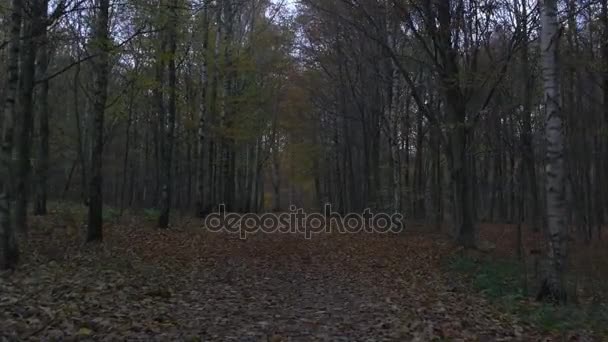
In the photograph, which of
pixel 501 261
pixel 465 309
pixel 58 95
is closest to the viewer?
pixel 465 309

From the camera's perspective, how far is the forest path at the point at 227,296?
697 centimetres

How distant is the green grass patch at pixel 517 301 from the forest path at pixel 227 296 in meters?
0.36

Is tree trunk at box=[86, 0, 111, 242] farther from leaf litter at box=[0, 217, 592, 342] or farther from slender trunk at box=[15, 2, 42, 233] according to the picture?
slender trunk at box=[15, 2, 42, 233]

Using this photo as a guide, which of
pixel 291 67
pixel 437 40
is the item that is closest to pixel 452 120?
pixel 437 40

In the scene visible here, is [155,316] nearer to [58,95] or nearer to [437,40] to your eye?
[437,40]

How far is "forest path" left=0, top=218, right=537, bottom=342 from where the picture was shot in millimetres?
6969

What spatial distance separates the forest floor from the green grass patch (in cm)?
19

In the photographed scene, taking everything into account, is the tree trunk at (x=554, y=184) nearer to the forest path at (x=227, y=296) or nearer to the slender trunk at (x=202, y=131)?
the forest path at (x=227, y=296)

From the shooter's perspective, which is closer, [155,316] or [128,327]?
[128,327]

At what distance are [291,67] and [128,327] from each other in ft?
95.1

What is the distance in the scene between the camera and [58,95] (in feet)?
110

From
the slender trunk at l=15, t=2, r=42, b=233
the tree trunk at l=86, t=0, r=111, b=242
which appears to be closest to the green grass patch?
the tree trunk at l=86, t=0, r=111, b=242

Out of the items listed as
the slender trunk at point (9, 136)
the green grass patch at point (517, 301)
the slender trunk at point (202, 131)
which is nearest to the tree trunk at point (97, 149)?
the slender trunk at point (9, 136)

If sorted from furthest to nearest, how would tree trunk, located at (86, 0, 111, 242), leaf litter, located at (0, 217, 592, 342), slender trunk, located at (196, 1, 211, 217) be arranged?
slender trunk, located at (196, 1, 211, 217) → tree trunk, located at (86, 0, 111, 242) → leaf litter, located at (0, 217, 592, 342)
